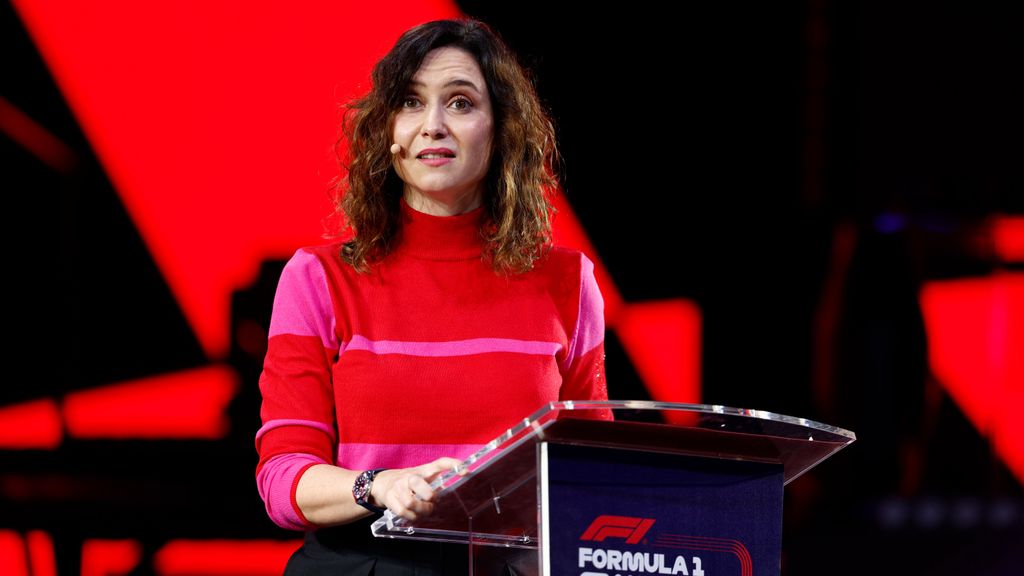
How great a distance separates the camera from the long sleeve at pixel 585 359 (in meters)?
1.71

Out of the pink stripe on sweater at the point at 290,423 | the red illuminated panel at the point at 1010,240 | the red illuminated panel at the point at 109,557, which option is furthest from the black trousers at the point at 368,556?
the red illuminated panel at the point at 1010,240

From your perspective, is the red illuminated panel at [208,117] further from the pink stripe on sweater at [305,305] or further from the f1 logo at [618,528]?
the f1 logo at [618,528]

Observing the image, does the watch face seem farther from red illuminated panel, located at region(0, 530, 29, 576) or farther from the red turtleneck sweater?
red illuminated panel, located at region(0, 530, 29, 576)

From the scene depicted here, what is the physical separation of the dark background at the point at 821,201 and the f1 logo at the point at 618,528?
190 cm

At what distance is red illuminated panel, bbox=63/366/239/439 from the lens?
2789 mm

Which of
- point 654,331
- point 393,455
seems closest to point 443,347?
point 393,455

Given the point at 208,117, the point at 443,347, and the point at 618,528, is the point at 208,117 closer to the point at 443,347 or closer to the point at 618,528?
the point at 443,347

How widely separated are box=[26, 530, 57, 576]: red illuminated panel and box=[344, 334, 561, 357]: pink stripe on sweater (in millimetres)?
1606

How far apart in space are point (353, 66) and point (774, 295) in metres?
1.31

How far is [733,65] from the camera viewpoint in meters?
3.18

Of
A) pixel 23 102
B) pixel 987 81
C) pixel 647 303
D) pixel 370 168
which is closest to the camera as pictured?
pixel 370 168

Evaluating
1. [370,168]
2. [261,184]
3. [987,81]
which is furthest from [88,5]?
[987,81]

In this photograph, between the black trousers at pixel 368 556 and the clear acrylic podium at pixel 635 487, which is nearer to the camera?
the clear acrylic podium at pixel 635 487

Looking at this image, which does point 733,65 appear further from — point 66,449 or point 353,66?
point 66,449
